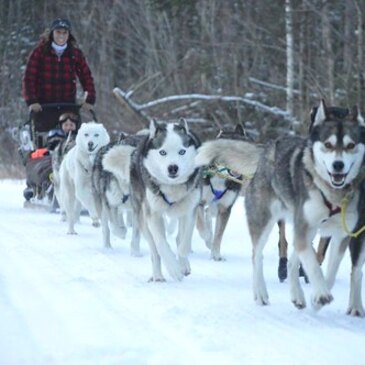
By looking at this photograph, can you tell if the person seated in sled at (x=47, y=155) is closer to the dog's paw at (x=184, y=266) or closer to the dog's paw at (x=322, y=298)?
the dog's paw at (x=184, y=266)

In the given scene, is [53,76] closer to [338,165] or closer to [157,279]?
[157,279]

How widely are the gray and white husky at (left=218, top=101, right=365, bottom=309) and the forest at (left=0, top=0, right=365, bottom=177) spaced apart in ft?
21.0

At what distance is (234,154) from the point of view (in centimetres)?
468

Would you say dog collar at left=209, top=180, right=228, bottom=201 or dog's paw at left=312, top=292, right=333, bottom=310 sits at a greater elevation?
dog collar at left=209, top=180, right=228, bottom=201

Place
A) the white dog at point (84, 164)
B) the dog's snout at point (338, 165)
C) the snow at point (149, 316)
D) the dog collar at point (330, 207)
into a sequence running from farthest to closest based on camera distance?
the white dog at point (84, 164), the dog collar at point (330, 207), the dog's snout at point (338, 165), the snow at point (149, 316)

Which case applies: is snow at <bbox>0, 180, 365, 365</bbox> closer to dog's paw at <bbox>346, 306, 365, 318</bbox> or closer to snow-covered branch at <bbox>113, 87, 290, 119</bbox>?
dog's paw at <bbox>346, 306, 365, 318</bbox>

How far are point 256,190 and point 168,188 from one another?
788 millimetres

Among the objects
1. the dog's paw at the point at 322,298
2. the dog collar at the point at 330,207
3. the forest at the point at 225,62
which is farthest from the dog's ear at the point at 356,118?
the forest at the point at 225,62

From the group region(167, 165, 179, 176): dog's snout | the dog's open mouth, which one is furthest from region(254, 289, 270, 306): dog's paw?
region(167, 165, 179, 176): dog's snout

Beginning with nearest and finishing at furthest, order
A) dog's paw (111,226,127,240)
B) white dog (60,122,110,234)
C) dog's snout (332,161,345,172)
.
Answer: dog's snout (332,161,345,172), dog's paw (111,226,127,240), white dog (60,122,110,234)

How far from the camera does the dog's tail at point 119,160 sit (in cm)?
599

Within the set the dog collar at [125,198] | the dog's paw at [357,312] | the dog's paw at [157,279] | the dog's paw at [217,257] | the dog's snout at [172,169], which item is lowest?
the dog's paw at [217,257]

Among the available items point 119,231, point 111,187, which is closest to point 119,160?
point 111,187

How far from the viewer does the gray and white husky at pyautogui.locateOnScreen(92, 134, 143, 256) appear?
6.10 m
